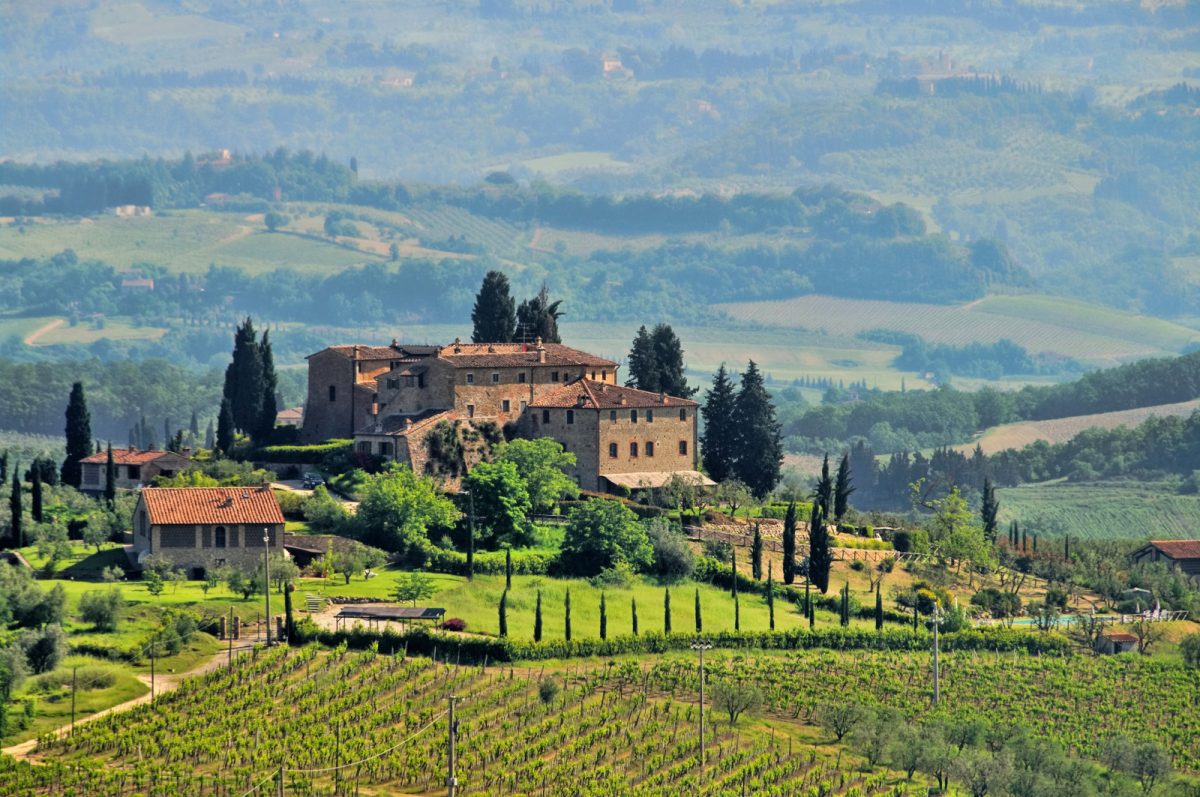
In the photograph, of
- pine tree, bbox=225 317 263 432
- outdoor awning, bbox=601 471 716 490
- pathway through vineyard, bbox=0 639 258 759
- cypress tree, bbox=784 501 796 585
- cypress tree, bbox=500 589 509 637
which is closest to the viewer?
pathway through vineyard, bbox=0 639 258 759

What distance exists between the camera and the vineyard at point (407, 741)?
72.2 metres

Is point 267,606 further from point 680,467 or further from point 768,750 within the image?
point 680,467

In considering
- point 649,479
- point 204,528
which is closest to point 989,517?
point 649,479

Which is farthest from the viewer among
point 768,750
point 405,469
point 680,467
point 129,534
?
point 680,467

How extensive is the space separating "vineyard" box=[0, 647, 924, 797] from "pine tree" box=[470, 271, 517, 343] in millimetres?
47105

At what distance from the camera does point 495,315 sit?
133500 millimetres

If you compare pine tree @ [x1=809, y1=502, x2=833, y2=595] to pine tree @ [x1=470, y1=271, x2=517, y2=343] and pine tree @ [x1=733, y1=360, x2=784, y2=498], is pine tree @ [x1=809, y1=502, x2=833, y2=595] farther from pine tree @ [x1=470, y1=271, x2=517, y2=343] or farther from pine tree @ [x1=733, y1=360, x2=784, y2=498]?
pine tree @ [x1=470, y1=271, x2=517, y2=343]

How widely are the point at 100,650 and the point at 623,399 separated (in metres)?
41.1

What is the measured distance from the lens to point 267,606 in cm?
8938

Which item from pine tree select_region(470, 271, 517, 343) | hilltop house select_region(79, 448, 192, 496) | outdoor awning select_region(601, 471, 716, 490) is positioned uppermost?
pine tree select_region(470, 271, 517, 343)

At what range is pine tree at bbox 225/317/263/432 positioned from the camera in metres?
130

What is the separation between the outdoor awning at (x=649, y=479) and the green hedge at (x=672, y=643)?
20.7 m

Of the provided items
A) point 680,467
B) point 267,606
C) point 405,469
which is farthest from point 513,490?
point 267,606

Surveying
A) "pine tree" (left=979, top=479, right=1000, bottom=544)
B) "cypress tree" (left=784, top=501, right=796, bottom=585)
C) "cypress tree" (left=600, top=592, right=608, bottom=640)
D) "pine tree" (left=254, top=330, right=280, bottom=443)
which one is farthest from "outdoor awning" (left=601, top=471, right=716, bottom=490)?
"cypress tree" (left=600, top=592, right=608, bottom=640)
